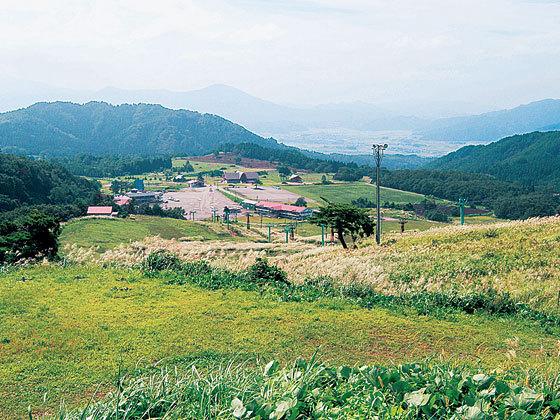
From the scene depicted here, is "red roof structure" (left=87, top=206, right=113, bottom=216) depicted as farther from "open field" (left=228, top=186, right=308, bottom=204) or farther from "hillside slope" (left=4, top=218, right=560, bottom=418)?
"hillside slope" (left=4, top=218, right=560, bottom=418)

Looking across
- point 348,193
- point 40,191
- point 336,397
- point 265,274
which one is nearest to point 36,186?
point 40,191

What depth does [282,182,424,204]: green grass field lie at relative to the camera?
95375mm

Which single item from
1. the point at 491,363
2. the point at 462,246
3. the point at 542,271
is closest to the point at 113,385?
the point at 491,363

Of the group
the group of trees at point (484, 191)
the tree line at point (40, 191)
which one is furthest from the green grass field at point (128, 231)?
the group of trees at point (484, 191)

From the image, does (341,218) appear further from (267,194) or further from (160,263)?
(267,194)

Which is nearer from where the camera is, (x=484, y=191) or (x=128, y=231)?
(x=128, y=231)

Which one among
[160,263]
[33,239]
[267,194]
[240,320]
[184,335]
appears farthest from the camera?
[267,194]

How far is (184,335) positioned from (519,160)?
13845 centimetres

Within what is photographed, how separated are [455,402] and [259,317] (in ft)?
18.2

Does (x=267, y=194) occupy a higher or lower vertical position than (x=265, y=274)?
lower

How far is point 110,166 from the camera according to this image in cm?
13950

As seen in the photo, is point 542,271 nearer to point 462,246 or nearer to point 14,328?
point 462,246

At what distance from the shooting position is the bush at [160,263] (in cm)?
1359

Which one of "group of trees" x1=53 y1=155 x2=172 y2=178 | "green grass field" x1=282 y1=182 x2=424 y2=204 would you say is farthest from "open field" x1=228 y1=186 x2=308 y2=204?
"group of trees" x1=53 y1=155 x2=172 y2=178
